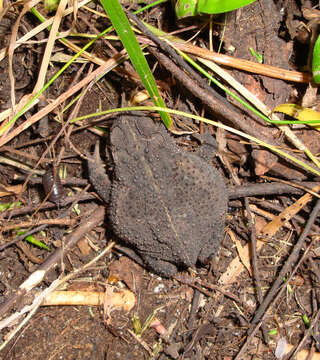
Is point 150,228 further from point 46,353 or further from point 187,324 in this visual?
point 46,353

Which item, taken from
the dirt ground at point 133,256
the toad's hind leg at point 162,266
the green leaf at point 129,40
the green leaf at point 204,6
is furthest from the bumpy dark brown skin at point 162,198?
the green leaf at point 204,6

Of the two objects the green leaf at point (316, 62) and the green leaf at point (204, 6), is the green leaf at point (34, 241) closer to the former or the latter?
the green leaf at point (204, 6)

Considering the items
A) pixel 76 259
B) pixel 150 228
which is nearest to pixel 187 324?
pixel 150 228

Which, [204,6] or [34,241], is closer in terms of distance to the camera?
[204,6]

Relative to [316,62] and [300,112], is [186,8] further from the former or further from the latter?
[300,112]

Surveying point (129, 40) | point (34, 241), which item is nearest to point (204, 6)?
point (129, 40)
